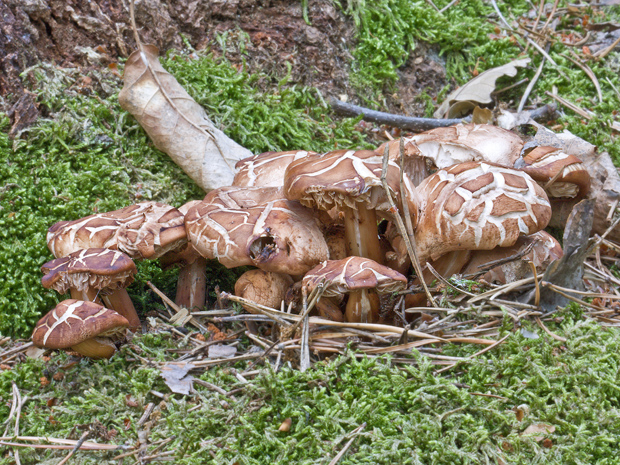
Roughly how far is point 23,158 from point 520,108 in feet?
13.9

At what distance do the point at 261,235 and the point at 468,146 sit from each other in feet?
4.80

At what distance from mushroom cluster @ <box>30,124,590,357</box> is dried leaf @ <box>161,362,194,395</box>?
13.2 inches

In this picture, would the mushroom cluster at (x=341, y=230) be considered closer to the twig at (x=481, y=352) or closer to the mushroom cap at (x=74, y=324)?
the mushroom cap at (x=74, y=324)

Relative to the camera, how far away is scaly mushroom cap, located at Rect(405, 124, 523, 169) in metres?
3.20

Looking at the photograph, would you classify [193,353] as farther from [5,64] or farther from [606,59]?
[606,59]

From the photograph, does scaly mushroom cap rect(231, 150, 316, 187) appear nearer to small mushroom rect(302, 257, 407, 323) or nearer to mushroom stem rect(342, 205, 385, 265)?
mushroom stem rect(342, 205, 385, 265)

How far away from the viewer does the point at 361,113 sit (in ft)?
15.2

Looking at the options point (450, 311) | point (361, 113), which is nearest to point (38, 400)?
point (450, 311)

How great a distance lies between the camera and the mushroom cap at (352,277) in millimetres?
2438

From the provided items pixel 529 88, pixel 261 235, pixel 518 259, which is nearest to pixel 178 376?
pixel 261 235

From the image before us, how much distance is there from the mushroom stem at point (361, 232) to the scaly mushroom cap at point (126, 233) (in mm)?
987

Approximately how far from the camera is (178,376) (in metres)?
2.54

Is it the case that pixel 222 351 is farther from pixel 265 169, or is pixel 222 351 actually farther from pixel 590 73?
pixel 590 73

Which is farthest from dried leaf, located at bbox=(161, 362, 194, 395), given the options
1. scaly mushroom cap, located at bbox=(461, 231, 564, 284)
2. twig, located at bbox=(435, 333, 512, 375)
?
scaly mushroom cap, located at bbox=(461, 231, 564, 284)
